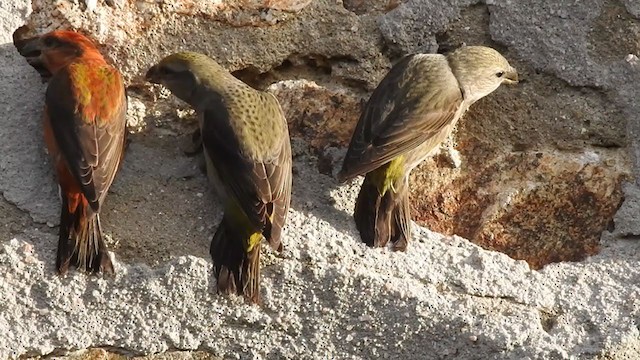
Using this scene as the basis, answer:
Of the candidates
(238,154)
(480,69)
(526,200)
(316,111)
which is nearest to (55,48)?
(238,154)

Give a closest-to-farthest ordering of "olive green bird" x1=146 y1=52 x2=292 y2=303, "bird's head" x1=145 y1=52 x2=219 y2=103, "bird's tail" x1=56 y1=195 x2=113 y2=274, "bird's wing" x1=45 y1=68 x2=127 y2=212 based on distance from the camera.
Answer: "bird's tail" x1=56 y1=195 x2=113 y2=274 → "olive green bird" x1=146 y1=52 x2=292 y2=303 → "bird's wing" x1=45 y1=68 x2=127 y2=212 → "bird's head" x1=145 y1=52 x2=219 y2=103

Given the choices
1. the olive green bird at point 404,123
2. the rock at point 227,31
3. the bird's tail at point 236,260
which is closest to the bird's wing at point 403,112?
the olive green bird at point 404,123

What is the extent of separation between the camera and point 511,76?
3.14 m

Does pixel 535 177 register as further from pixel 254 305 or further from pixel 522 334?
pixel 254 305

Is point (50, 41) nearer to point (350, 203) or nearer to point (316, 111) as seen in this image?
point (316, 111)

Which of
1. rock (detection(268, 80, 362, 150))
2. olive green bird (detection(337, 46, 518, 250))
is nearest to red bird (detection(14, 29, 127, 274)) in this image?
rock (detection(268, 80, 362, 150))

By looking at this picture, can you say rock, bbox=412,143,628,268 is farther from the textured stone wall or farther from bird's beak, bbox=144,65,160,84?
bird's beak, bbox=144,65,160,84

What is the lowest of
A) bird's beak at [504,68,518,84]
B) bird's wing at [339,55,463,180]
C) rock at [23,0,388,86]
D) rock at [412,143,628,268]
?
rock at [412,143,628,268]

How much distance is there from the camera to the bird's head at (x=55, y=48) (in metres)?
2.97

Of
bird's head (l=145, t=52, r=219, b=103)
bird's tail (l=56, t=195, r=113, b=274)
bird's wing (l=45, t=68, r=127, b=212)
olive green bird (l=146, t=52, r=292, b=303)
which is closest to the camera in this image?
bird's tail (l=56, t=195, r=113, b=274)

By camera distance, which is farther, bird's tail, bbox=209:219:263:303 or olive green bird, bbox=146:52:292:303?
olive green bird, bbox=146:52:292:303

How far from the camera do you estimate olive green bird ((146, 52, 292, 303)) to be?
276cm

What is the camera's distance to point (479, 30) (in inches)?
126

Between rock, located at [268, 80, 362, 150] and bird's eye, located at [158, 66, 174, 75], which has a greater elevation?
bird's eye, located at [158, 66, 174, 75]
